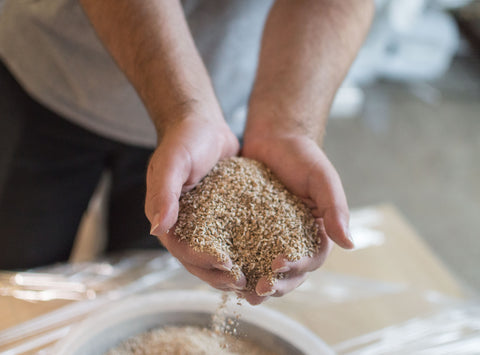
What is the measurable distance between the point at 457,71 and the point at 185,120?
11.6ft

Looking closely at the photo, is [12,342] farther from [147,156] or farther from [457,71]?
[457,71]

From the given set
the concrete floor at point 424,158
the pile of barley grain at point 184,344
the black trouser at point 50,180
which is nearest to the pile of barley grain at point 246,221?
the pile of barley grain at point 184,344

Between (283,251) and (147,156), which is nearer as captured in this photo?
(283,251)

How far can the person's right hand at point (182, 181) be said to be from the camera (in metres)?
0.49

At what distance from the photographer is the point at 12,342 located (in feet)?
2.28

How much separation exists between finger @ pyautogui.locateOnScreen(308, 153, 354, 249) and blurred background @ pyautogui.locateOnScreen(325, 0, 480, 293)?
5.47 ft

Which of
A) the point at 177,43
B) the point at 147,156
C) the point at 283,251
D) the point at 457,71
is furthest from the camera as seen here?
the point at 457,71

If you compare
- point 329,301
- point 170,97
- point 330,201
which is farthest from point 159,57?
point 329,301

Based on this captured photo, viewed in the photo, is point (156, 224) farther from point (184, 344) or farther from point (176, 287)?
point (176, 287)

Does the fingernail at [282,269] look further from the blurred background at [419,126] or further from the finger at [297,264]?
the blurred background at [419,126]

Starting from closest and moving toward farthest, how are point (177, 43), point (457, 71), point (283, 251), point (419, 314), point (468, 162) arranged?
point (283, 251)
point (177, 43)
point (419, 314)
point (468, 162)
point (457, 71)

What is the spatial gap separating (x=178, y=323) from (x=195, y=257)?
7.1 inches

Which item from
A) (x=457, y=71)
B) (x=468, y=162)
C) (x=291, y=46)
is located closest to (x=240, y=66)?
(x=291, y=46)

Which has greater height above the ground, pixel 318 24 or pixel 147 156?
pixel 318 24
